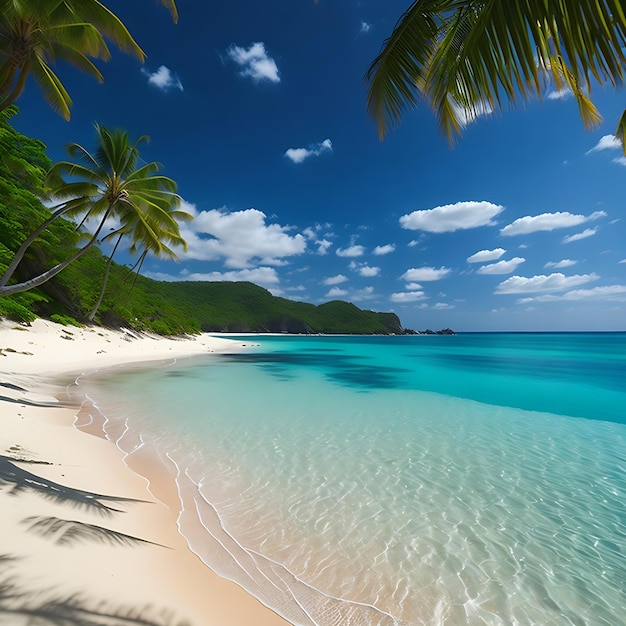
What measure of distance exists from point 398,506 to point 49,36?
40.2ft

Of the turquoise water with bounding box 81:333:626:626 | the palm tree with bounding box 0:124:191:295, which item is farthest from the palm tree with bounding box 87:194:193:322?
the turquoise water with bounding box 81:333:626:626

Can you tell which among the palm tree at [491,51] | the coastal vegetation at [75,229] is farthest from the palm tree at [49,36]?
the palm tree at [491,51]

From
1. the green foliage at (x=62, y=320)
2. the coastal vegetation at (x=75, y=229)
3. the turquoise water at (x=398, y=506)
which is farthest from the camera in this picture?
the green foliage at (x=62, y=320)

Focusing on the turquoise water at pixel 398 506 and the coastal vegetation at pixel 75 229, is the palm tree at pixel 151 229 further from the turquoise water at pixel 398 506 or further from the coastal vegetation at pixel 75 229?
the turquoise water at pixel 398 506

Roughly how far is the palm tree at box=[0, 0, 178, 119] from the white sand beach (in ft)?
25.4

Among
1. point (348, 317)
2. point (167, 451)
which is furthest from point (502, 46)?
point (348, 317)

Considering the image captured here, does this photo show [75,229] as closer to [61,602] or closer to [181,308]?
[61,602]

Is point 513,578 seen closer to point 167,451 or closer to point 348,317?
point 167,451

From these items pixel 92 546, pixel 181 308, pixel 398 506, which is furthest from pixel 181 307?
pixel 92 546

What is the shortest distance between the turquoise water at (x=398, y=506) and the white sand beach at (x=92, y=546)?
13.7 inches

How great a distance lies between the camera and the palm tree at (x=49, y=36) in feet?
21.5

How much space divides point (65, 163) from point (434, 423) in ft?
55.1

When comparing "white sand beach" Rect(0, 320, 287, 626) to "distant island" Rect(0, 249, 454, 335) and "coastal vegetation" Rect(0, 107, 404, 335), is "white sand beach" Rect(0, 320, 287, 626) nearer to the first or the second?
"coastal vegetation" Rect(0, 107, 404, 335)

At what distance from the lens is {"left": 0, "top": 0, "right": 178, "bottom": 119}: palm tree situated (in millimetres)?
6547
